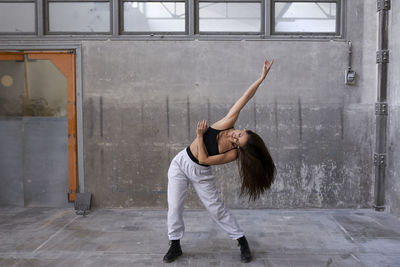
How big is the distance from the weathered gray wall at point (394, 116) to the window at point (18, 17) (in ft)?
19.0

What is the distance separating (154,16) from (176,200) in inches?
129

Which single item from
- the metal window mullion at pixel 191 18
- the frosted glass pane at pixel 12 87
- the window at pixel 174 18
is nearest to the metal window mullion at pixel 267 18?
the window at pixel 174 18

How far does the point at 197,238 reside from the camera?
177 inches

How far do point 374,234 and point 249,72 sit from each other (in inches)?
117

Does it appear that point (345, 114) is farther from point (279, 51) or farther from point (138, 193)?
point (138, 193)

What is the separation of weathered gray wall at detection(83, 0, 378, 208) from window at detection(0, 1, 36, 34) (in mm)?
1038

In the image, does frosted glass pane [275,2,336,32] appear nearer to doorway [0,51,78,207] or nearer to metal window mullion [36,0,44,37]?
doorway [0,51,78,207]

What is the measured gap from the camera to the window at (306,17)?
572cm

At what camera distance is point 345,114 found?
18.5 ft

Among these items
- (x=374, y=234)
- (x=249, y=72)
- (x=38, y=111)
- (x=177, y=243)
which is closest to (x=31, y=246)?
(x=177, y=243)

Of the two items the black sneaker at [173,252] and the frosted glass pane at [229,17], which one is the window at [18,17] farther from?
the black sneaker at [173,252]

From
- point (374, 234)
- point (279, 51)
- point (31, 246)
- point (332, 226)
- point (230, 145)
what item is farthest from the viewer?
point (279, 51)

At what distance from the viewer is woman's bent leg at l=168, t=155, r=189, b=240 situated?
3.89 meters

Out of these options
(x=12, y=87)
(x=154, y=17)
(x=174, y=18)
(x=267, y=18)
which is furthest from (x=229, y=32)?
(x=12, y=87)
